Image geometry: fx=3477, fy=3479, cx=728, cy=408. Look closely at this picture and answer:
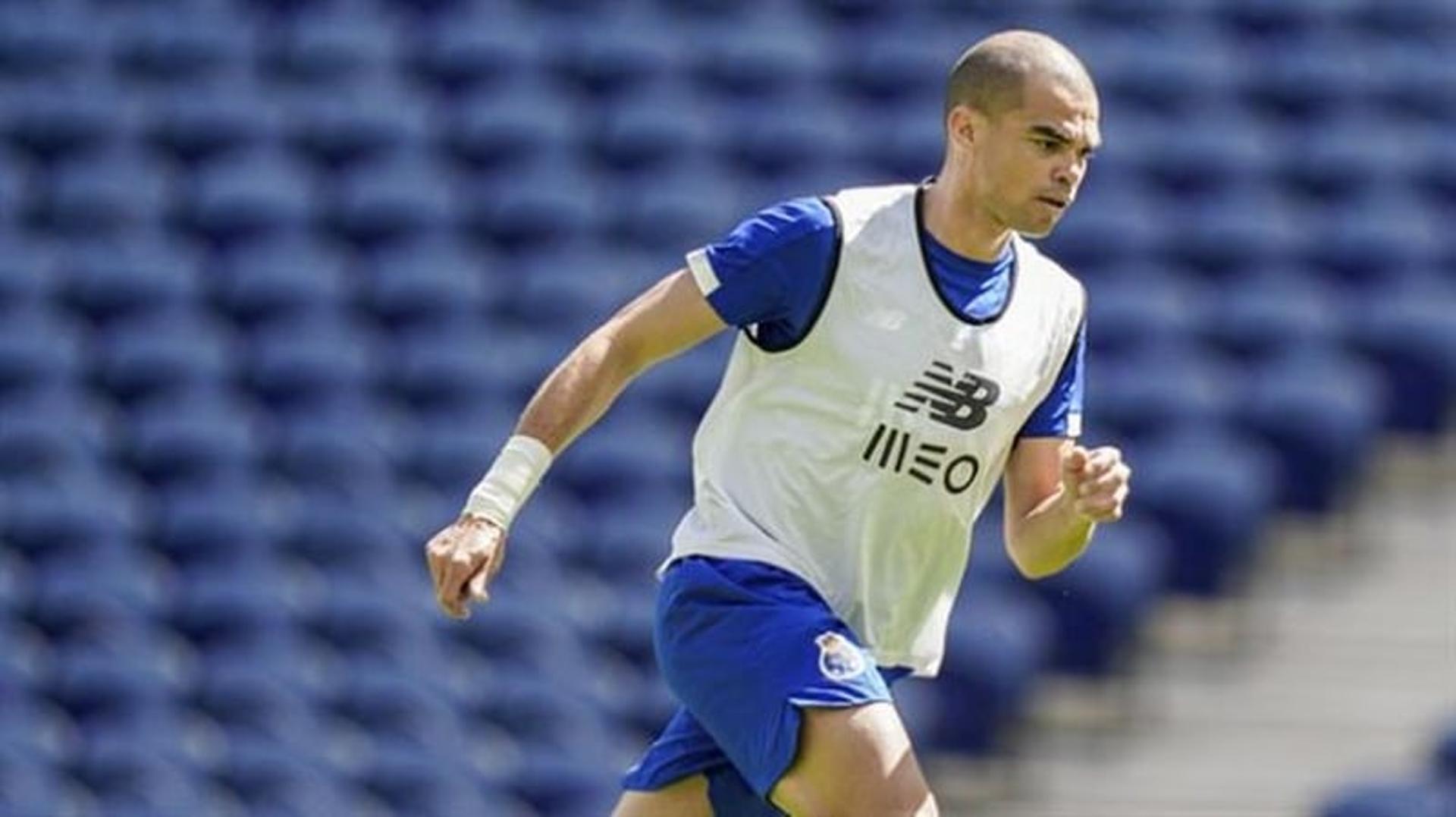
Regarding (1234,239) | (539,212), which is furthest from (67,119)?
(1234,239)

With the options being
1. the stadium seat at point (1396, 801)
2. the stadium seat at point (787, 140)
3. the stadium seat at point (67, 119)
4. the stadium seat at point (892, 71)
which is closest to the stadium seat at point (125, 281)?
the stadium seat at point (67, 119)

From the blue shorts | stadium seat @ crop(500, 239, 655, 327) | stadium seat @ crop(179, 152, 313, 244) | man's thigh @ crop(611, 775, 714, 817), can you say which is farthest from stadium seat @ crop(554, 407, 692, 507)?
the blue shorts

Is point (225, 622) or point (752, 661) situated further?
point (225, 622)

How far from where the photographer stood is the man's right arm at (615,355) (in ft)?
19.3

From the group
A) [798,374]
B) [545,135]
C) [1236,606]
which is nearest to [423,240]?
[545,135]

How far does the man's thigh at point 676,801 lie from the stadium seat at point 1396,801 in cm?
433

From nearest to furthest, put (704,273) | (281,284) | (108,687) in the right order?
1. (704,273)
2. (108,687)
3. (281,284)

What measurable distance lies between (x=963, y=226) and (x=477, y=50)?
9.13m

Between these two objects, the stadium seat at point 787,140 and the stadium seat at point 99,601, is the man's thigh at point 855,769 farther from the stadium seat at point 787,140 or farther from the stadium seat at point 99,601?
the stadium seat at point 787,140

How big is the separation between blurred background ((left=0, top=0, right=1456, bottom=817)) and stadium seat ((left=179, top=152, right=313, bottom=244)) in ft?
0.07

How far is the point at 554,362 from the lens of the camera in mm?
13438

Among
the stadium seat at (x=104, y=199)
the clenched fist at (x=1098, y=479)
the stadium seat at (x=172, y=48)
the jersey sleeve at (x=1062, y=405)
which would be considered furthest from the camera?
the stadium seat at (x=172, y=48)

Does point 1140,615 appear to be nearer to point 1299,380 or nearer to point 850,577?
point 1299,380

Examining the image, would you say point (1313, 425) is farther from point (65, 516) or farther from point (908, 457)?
point (908, 457)
